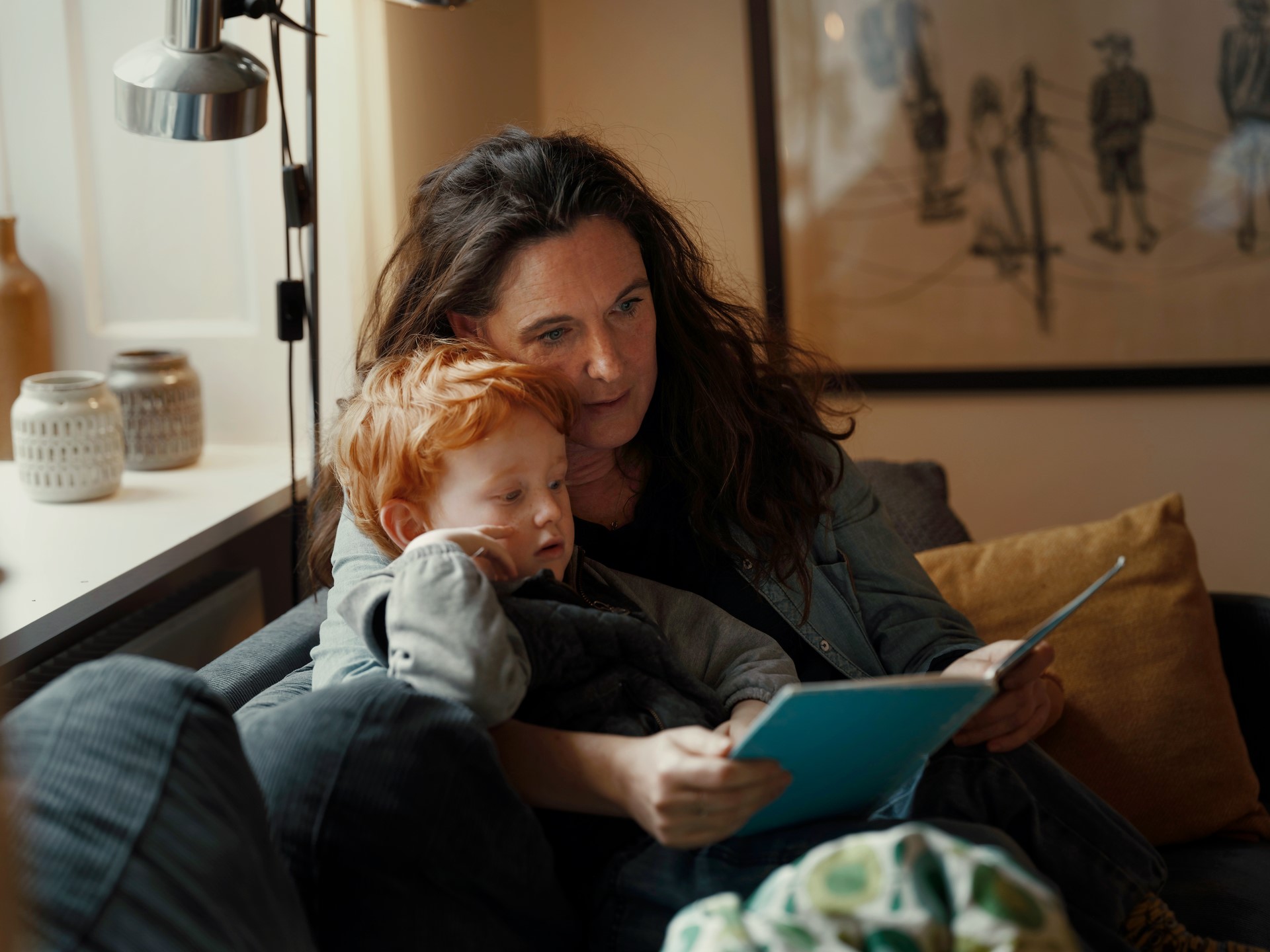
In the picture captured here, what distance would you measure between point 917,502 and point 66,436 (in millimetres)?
1298

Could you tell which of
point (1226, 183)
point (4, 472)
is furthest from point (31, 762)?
point (1226, 183)

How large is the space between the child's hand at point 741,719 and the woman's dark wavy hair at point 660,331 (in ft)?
0.90

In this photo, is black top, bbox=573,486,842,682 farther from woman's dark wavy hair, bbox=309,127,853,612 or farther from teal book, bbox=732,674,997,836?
teal book, bbox=732,674,997,836

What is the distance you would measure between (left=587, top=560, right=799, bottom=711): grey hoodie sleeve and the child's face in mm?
142

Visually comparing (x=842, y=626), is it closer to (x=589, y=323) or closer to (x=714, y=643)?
(x=714, y=643)

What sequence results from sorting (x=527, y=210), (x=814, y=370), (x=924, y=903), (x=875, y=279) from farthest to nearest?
(x=875, y=279)
(x=814, y=370)
(x=527, y=210)
(x=924, y=903)

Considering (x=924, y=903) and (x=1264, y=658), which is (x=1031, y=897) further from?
(x=1264, y=658)

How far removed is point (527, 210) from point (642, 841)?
0.70 meters

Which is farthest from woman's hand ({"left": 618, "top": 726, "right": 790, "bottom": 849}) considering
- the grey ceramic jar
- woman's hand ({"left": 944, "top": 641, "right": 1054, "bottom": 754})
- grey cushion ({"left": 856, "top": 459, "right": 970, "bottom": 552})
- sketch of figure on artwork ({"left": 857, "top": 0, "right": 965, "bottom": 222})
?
sketch of figure on artwork ({"left": 857, "top": 0, "right": 965, "bottom": 222})

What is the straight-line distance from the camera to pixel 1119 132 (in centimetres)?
254

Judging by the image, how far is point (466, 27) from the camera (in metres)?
2.29

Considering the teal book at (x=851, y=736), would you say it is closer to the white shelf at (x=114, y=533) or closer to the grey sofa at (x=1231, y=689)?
the grey sofa at (x=1231, y=689)

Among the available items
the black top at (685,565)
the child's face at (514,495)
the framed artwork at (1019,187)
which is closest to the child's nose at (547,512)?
the child's face at (514,495)

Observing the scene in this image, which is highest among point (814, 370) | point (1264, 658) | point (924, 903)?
point (814, 370)
